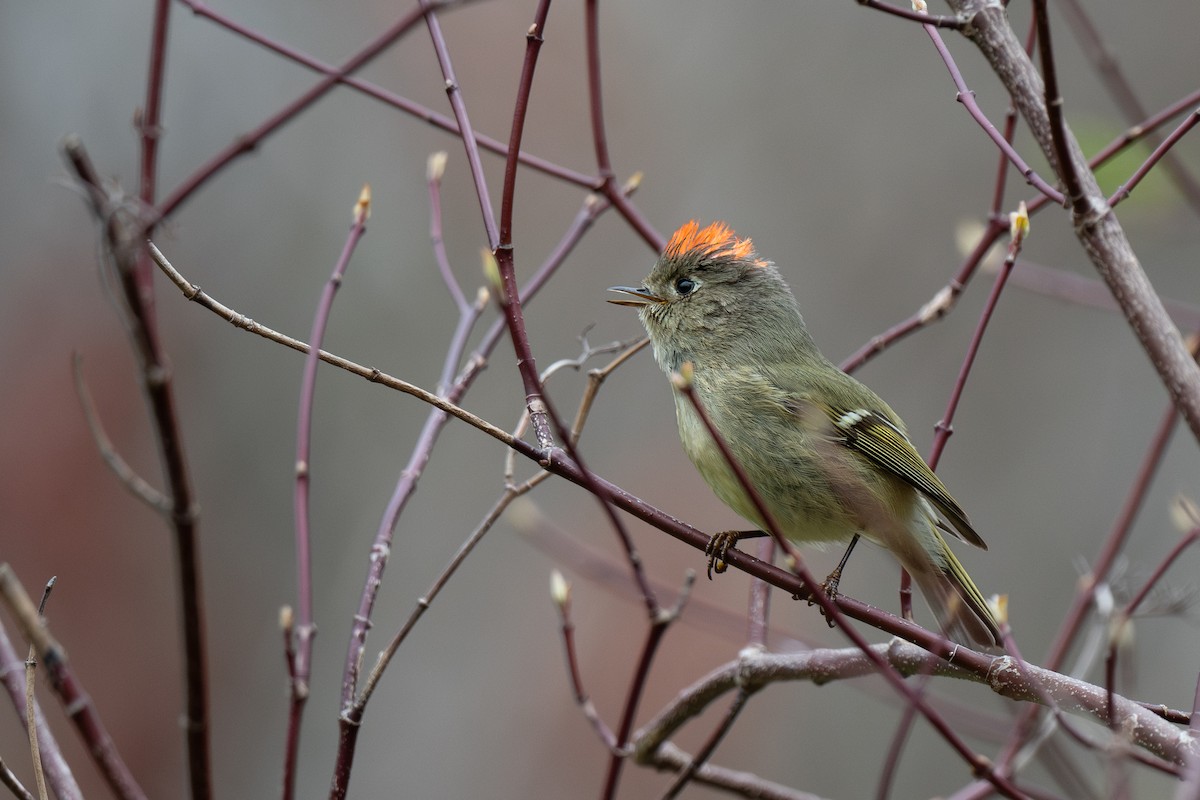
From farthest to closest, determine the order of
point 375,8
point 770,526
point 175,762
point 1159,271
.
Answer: point 375,8 → point 1159,271 → point 175,762 → point 770,526

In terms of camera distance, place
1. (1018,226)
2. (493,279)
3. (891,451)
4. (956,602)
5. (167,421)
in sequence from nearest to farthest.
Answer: (167,421) → (493,279) → (1018,226) → (956,602) → (891,451)

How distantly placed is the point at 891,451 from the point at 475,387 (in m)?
2.49

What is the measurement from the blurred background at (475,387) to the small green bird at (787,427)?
1500mm

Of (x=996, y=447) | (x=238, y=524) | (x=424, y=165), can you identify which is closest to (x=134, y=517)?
(x=238, y=524)

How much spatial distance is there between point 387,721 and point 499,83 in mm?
3235

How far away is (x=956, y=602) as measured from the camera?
2.51 metres

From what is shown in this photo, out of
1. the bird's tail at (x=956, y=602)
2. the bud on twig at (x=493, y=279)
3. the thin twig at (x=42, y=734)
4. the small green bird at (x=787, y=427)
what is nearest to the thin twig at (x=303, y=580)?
the thin twig at (x=42, y=734)

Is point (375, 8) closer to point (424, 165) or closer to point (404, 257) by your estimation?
point (424, 165)

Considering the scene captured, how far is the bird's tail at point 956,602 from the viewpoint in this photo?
2472 millimetres

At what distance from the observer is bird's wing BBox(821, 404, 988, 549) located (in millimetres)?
2508

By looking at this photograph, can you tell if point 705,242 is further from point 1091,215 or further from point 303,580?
point 303,580

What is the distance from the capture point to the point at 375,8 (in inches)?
209

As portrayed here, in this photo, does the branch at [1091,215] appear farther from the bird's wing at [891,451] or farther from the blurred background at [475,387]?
the blurred background at [475,387]

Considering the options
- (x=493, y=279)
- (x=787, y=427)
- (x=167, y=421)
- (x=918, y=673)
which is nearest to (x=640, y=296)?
(x=787, y=427)
